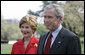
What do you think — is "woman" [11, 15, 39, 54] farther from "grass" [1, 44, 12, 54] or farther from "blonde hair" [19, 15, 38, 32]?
"grass" [1, 44, 12, 54]

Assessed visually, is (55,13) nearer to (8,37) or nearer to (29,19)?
(29,19)

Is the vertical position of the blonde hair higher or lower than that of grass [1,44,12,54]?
higher

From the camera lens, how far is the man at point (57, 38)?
6.93 feet

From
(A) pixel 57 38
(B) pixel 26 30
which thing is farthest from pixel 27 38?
(A) pixel 57 38

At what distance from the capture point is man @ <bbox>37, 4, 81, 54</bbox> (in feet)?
6.93

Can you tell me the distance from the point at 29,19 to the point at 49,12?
1.65 feet

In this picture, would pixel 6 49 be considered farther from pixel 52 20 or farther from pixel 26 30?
pixel 52 20

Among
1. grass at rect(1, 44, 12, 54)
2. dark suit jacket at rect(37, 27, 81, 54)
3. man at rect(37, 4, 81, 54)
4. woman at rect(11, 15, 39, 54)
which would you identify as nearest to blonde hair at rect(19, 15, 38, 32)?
woman at rect(11, 15, 39, 54)

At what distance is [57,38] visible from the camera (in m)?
2.23

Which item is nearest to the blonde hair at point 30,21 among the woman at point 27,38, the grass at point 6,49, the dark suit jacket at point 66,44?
the woman at point 27,38

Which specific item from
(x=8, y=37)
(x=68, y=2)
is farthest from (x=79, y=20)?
(x=8, y=37)

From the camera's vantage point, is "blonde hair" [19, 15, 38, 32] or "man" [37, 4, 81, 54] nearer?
"man" [37, 4, 81, 54]

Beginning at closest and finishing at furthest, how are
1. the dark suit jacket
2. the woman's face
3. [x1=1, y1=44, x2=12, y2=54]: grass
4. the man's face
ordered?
the dark suit jacket < the man's face < the woman's face < [x1=1, y1=44, x2=12, y2=54]: grass

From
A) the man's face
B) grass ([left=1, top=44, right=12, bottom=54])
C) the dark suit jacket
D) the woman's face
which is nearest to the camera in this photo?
the dark suit jacket
